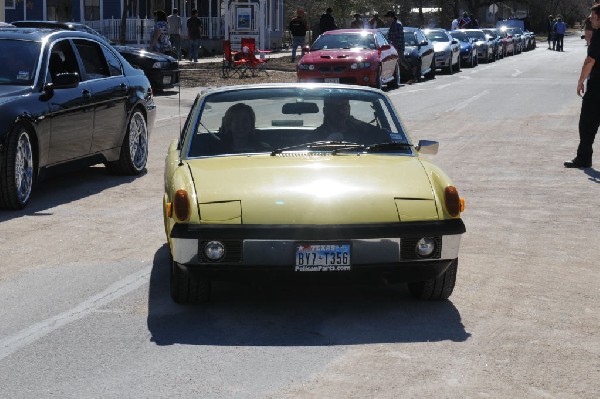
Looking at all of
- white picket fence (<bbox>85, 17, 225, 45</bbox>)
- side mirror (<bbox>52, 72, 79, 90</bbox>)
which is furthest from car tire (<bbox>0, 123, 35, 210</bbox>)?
white picket fence (<bbox>85, 17, 225, 45</bbox>)

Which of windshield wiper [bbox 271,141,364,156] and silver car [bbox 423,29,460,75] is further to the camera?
silver car [bbox 423,29,460,75]

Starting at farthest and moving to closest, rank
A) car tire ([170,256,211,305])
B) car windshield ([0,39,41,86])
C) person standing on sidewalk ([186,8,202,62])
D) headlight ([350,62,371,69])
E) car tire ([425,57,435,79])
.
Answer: person standing on sidewalk ([186,8,202,62]) < car tire ([425,57,435,79]) < headlight ([350,62,371,69]) < car windshield ([0,39,41,86]) < car tire ([170,256,211,305])

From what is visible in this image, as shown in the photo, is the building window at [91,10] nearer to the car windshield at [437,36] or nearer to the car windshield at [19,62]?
the car windshield at [437,36]

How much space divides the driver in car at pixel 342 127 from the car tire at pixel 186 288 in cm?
166

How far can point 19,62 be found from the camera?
1203cm

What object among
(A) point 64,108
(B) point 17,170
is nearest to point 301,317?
(B) point 17,170

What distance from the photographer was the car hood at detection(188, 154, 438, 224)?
22.9 ft

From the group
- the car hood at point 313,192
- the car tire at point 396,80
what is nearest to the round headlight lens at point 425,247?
the car hood at point 313,192

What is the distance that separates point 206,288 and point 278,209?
0.71 meters

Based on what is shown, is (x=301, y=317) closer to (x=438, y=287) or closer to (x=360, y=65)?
(x=438, y=287)

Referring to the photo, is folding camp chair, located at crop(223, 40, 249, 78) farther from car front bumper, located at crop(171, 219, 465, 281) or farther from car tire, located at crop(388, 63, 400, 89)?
car front bumper, located at crop(171, 219, 465, 281)

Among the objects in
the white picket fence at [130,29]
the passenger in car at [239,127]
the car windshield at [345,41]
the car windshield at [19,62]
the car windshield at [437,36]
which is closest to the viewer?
the passenger in car at [239,127]

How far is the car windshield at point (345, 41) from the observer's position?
28953 millimetres

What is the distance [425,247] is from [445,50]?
32.3 m
